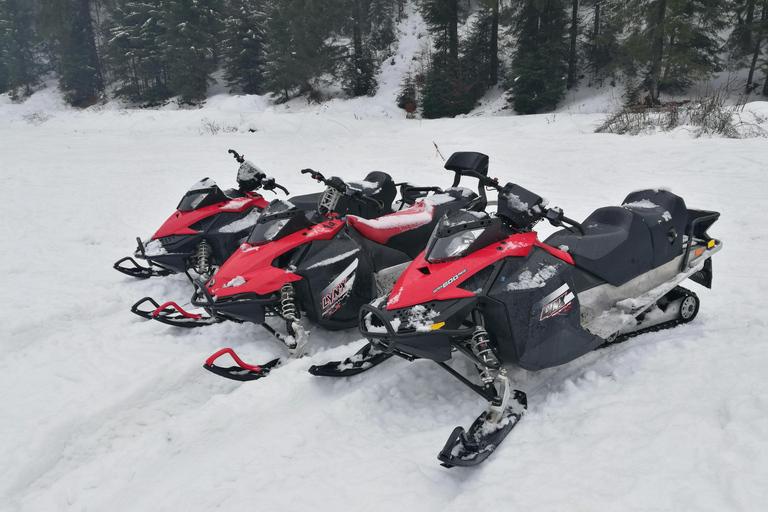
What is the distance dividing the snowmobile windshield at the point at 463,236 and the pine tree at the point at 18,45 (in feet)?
143

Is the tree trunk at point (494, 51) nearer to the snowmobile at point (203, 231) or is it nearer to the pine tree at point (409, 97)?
the pine tree at point (409, 97)

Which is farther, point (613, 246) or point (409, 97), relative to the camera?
point (409, 97)

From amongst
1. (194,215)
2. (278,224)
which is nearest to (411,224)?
(278,224)

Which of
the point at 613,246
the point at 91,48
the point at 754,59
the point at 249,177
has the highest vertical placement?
the point at 91,48

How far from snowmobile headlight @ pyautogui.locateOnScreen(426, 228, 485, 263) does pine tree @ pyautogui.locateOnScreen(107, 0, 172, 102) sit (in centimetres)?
2940

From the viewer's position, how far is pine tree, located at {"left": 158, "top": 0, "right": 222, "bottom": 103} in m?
25.7

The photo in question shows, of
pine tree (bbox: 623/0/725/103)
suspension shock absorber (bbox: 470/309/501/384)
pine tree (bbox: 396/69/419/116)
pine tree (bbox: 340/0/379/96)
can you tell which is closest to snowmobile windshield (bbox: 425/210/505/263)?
suspension shock absorber (bbox: 470/309/501/384)

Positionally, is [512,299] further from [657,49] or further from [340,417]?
[657,49]

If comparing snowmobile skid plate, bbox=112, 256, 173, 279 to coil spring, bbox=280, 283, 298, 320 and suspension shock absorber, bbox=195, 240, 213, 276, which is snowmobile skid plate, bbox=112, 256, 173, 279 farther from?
coil spring, bbox=280, 283, 298, 320

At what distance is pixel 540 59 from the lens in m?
18.4

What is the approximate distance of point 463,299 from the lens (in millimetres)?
2541

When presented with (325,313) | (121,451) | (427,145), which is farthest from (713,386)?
(427,145)

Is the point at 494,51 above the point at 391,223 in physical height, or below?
above

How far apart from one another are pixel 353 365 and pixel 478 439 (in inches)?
43.5
